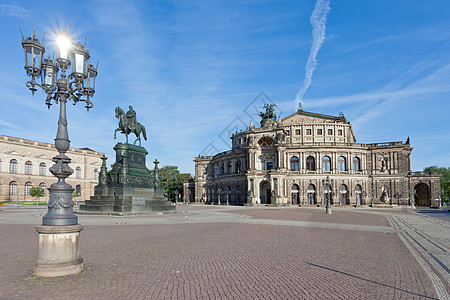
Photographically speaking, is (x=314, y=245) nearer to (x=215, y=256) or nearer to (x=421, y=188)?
(x=215, y=256)

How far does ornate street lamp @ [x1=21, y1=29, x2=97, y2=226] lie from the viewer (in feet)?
23.8

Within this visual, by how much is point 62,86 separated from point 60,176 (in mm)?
2383

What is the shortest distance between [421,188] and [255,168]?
43170 mm

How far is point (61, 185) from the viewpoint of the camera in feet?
24.2

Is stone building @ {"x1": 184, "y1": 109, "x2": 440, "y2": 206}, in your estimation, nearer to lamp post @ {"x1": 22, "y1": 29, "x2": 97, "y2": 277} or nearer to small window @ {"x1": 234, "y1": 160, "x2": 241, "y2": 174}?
small window @ {"x1": 234, "y1": 160, "x2": 241, "y2": 174}

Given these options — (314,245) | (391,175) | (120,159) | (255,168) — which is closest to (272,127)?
(255,168)

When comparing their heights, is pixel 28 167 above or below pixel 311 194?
above

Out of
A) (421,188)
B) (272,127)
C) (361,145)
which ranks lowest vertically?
(421,188)

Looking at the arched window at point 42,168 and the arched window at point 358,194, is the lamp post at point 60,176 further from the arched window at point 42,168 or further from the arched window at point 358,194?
the arched window at point 42,168

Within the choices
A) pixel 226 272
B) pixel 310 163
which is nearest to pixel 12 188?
pixel 310 163

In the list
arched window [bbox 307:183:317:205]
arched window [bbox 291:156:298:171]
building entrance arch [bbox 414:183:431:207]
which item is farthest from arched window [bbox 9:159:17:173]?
building entrance arch [bbox 414:183:431:207]

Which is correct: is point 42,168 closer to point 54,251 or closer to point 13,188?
point 13,188

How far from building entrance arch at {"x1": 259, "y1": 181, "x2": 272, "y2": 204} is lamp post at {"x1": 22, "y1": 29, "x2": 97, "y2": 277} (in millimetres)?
61321

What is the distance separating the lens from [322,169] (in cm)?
6688
